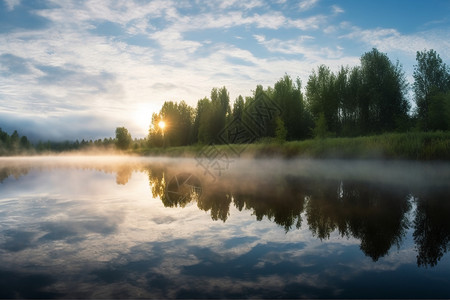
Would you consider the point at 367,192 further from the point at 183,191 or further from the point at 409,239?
the point at 183,191

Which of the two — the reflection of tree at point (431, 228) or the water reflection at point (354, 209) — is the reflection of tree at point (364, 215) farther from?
the reflection of tree at point (431, 228)

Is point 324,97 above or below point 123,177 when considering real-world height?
above

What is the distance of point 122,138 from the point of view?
4318 inches

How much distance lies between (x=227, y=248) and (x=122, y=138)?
111248 millimetres

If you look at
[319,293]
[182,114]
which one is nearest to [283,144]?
[319,293]

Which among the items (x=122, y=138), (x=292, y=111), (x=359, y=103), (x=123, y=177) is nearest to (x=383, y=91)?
(x=359, y=103)

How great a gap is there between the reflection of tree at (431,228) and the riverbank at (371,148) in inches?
439

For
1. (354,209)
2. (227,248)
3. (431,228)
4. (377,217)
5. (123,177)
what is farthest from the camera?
(123,177)

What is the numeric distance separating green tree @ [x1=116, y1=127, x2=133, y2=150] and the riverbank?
79.8 m

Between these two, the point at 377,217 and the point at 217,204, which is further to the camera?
the point at 217,204

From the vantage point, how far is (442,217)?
24.2 ft

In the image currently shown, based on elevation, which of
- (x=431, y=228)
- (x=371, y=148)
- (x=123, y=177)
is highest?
(x=371, y=148)

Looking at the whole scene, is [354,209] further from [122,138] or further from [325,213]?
[122,138]

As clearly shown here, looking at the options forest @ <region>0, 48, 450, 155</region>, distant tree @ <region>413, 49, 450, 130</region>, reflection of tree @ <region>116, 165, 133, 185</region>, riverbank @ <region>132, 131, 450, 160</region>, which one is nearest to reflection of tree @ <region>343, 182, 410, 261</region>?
riverbank @ <region>132, 131, 450, 160</region>
